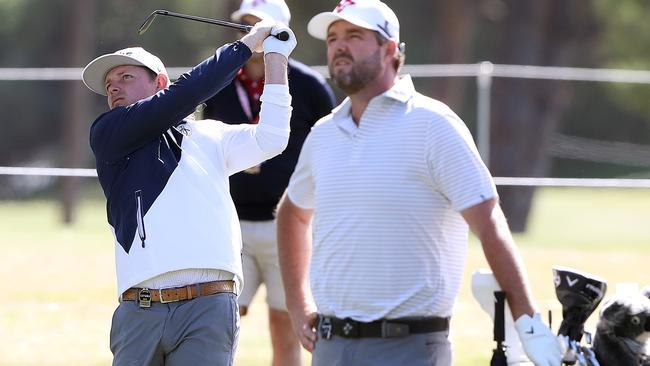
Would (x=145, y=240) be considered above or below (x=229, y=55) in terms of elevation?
below

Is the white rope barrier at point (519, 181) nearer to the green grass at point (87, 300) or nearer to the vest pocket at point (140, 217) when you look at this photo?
the green grass at point (87, 300)

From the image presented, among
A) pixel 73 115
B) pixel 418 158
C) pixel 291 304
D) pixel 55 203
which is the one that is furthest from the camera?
pixel 55 203

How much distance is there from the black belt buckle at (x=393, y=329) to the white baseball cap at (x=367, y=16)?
3.29 ft

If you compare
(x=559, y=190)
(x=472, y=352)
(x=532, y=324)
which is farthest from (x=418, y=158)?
(x=559, y=190)

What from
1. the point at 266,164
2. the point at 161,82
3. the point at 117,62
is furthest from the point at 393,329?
the point at 266,164

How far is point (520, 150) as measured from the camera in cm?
2592

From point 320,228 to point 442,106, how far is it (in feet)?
1.99

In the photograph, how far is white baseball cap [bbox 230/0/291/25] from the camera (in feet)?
23.2

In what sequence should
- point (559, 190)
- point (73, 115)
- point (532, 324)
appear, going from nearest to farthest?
point (532, 324) < point (73, 115) < point (559, 190)

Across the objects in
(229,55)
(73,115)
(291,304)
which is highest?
(73,115)

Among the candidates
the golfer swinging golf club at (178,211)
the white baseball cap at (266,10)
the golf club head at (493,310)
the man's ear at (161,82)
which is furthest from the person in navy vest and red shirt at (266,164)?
the golf club head at (493,310)

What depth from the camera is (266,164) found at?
23.5 ft

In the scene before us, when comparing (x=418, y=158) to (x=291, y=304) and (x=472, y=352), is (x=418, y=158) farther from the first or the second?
(x=472, y=352)

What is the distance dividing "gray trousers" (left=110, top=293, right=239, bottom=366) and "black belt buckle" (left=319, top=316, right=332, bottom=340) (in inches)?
13.4
